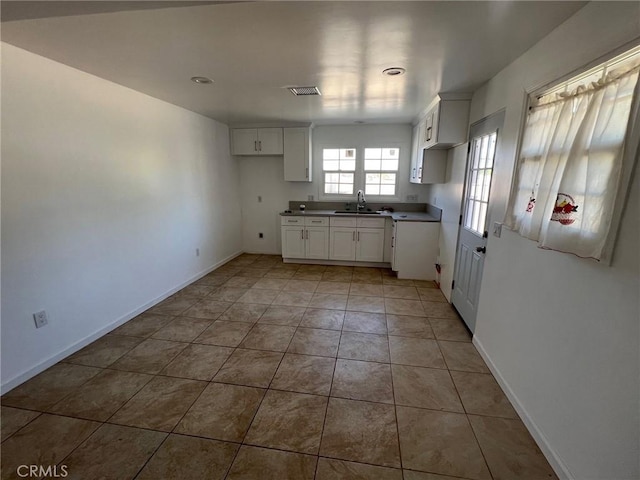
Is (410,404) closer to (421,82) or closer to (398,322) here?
(398,322)

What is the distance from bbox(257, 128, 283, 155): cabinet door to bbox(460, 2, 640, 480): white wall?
11.1 feet

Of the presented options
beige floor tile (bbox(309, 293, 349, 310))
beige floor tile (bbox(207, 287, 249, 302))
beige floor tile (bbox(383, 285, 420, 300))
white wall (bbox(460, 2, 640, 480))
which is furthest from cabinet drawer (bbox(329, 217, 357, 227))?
white wall (bbox(460, 2, 640, 480))

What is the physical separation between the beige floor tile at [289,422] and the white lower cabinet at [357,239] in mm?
2942

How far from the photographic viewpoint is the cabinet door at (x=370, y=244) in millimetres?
4578

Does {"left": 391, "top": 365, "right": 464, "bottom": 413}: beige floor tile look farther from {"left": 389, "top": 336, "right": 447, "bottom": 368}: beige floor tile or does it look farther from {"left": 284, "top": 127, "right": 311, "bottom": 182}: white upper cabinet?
{"left": 284, "top": 127, "right": 311, "bottom": 182}: white upper cabinet

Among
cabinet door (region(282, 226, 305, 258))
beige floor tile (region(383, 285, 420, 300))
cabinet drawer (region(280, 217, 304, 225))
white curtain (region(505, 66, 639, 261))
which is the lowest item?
beige floor tile (region(383, 285, 420, 300))

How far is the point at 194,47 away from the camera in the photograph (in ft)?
6.27

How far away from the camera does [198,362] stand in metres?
2.32

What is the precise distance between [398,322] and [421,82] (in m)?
2.33

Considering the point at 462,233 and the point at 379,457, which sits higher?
the point at 462,233

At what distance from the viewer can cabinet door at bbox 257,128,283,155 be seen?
15.8ft

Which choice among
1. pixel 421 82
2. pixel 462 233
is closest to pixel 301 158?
pixel 421 82

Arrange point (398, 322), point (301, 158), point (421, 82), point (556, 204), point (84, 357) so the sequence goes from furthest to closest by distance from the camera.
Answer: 1. point (301, 158)
2. point (398, 322)
3. point (421, 82)
4. point (84, 357)
5. point (556, 204)

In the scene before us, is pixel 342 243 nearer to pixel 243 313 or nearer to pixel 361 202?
Result: pixel 361 202
